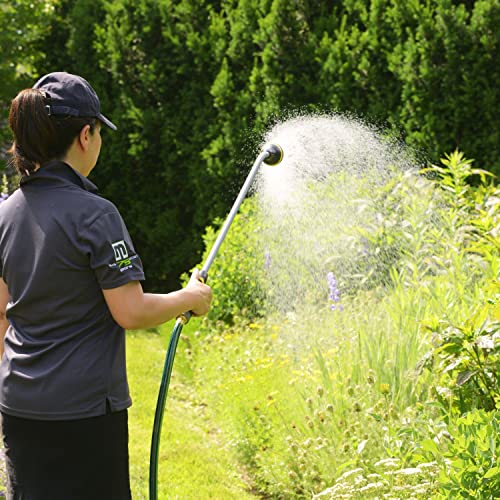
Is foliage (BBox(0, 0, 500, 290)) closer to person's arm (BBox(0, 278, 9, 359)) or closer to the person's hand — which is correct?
the person's hand

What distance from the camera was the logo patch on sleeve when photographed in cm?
174

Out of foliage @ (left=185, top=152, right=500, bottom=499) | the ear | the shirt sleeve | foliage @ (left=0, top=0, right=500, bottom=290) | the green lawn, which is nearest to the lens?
the shirt sleeve

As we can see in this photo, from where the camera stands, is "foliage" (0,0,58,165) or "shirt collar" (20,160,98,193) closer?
"shirt collar" (20,160,98,193)

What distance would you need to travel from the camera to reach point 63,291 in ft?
5.88

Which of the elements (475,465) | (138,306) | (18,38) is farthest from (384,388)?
(18,38)

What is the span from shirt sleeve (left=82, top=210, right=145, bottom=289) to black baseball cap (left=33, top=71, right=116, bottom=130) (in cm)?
27

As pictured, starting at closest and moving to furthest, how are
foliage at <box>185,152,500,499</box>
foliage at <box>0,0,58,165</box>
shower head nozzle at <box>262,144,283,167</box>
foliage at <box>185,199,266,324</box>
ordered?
foliage at <box>185,152,500,499</box> → shower head nozzle at <box>262,144,283,167</box> → foliage at <box>185,199,266,324</box> → foliage at <box>0,0,58,165</box>

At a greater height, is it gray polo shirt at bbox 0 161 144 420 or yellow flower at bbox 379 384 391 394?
gray polo shirt at bbox 0 161 144 420

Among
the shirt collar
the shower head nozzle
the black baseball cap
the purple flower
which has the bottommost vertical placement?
the purple flower

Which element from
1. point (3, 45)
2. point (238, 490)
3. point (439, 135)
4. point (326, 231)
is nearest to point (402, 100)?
point (439, 135)

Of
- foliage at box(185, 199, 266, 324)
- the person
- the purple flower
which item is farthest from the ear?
foliage at box(185, 199, 266, 324)

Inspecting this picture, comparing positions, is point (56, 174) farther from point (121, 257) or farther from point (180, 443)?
point (180, 443)

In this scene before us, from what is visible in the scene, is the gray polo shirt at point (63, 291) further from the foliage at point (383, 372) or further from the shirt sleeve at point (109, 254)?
the foliage at point (383, 372)

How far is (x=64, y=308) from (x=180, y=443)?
7.20ft
